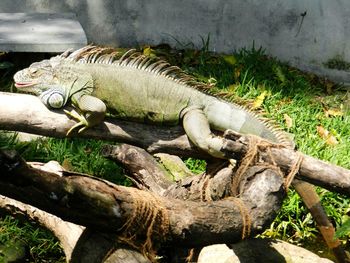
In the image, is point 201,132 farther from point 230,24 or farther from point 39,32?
point 230,24

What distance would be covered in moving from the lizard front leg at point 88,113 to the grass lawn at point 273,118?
83 centimetres

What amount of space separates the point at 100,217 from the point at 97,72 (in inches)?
46.9

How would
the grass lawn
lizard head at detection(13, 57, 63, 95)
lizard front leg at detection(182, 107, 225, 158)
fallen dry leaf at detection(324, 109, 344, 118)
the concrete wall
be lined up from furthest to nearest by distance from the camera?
1. the concrete wall
2. fallen dry leaf at detection(324, 109, 344, 118)
3. the grass lawn
4. lizard head at detection(13, 57, 63, 95)
5. lizard front leg at detection(182, 107, 225, 158)

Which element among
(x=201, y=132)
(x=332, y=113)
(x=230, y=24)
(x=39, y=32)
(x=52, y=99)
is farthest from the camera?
(x=230, y=24)

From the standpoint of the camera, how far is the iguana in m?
4.09

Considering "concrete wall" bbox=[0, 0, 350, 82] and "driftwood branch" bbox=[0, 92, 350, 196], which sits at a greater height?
"driftwood branch" bbox=[0, 92, 350, 196]

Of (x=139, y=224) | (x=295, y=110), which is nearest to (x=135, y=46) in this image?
(x=295, y=110)

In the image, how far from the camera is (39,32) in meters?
6.54

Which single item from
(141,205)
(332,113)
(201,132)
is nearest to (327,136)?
(332,113)

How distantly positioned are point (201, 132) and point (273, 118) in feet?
7.98

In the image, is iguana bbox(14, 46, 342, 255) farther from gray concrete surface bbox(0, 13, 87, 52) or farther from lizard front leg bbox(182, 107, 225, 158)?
gray concrete surface bbox(0, 13, 87, 52)

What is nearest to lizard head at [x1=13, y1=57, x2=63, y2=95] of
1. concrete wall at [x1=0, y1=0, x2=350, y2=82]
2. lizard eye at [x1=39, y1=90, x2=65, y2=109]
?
lizard eye at [x1=39, y1=90, x2=65, y2=109]

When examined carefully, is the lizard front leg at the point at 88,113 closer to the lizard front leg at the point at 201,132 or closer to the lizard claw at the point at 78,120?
the lizard claw at the point at 78,120

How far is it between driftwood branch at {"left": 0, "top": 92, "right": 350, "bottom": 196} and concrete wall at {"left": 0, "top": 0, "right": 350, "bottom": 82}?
3367mm
